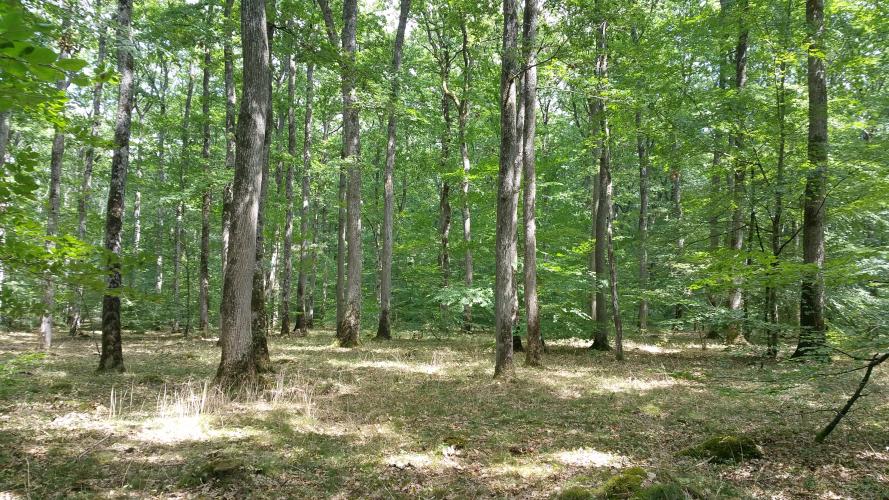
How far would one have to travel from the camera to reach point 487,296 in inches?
555

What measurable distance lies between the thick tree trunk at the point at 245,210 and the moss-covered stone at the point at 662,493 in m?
6.20

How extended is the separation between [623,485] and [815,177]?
32.4 feet

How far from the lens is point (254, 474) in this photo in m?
4.35

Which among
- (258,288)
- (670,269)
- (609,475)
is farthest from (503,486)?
(670,269)

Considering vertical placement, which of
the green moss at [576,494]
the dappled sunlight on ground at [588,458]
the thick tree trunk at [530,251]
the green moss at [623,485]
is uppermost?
the thick tree trunk at [530,251]

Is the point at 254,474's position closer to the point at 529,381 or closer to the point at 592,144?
the point at 529,381

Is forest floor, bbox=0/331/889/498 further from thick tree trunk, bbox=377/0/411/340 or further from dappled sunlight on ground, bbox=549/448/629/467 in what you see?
thick tree trunk, bbox=377/0/411/340

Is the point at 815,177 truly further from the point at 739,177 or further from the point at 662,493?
the point at 662,493

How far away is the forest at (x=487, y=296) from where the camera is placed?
4.22 metres

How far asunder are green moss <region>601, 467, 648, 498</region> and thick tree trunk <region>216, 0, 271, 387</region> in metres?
5.89

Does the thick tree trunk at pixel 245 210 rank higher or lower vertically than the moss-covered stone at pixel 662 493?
higher

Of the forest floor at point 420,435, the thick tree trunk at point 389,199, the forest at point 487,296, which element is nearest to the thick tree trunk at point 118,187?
the forest at point 487,296

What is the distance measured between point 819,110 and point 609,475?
1063 centimetres

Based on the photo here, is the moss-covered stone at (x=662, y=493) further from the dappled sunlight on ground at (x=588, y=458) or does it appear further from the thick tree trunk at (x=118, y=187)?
the thick tree trunk at (x=118, y=187)
